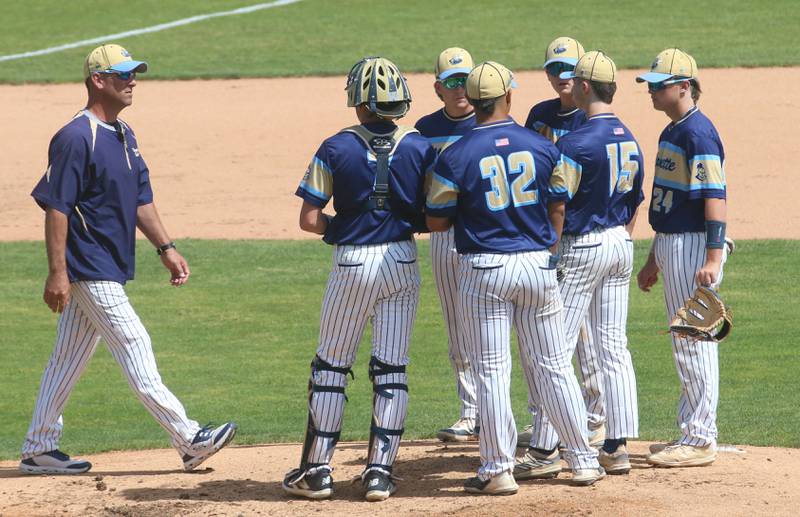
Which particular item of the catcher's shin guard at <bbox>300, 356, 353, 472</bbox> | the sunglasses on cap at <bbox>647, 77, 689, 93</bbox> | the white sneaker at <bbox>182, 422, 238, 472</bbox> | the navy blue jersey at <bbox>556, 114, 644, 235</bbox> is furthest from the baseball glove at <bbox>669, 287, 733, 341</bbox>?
the white sneaker at <bbox>182, 422, 238, 472</bbox>

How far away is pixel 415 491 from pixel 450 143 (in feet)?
6.34

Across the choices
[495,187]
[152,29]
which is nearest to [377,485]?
[495,187]

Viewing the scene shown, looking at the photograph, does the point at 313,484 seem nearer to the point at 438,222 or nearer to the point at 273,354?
the point at 438,222

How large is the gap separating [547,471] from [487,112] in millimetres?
1785

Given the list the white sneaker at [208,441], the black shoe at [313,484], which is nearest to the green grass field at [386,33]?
the white sneaker at [208,441]

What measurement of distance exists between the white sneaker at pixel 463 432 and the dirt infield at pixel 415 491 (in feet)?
0.84

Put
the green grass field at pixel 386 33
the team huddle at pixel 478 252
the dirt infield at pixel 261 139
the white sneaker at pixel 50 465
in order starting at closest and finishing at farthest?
the team huddle at pixel 478 252 → the white sneaker at pixel 50 465 → the dirt infield at pixel 261 139 → the green grass field at pixel 386 33

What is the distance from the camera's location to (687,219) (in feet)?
22.2

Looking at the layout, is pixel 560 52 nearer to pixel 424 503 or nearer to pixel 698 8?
pixel 424 503

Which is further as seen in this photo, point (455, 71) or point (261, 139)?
point (261, 139)

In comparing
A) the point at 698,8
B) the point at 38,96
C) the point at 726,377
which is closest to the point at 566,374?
the point at 726,377

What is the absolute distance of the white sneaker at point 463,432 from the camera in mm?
7719

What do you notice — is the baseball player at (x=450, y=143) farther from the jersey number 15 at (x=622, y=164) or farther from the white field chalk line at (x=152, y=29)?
the white field chalk line at (x=152, y=29)

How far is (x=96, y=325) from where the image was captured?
687cm
